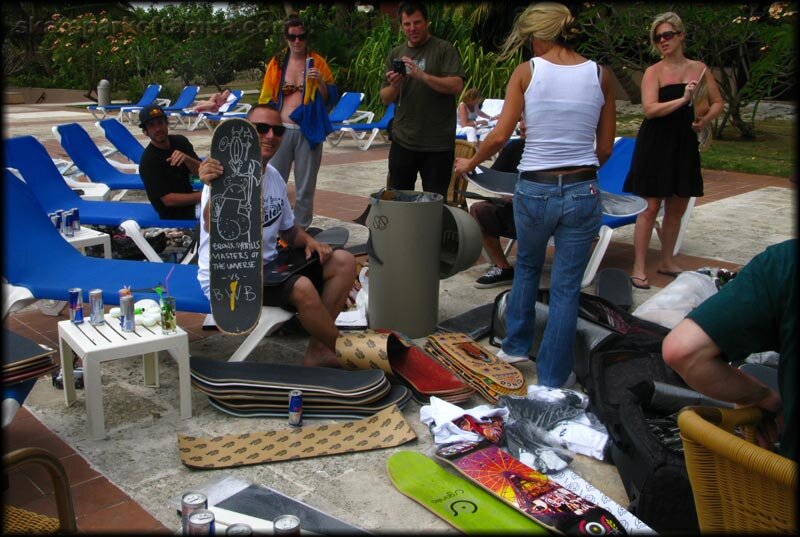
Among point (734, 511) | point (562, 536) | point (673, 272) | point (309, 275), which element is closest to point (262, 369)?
point (309, 275)

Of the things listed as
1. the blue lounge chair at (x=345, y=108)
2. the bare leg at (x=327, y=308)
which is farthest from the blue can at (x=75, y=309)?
the blue lounge chair at (x=345, y=108)

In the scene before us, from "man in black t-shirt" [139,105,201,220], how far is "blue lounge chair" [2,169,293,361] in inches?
44.4

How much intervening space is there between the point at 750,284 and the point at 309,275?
2549 mm

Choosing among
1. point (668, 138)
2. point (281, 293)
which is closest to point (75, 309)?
point (281, 293)

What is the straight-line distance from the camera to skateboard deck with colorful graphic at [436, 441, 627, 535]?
2.63 m

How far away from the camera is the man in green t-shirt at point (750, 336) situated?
181 centimetres

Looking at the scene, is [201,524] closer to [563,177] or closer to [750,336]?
[750,336]

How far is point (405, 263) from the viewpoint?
4.50 meters

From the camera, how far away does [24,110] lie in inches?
818

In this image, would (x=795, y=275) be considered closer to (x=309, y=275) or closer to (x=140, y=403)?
(x=309, y=275)

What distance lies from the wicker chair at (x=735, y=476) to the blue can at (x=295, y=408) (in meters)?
1.86

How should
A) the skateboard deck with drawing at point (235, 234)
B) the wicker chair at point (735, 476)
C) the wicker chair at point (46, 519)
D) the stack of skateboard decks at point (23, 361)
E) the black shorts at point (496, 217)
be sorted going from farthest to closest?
the black shorts at point (496, 217) < the skateboard deck with drawing at point (235, 234) < the stack of skateboard decks at point (23, 361) < the wicker chair at point (46, 519) < the wicker chair at point (735, 476)

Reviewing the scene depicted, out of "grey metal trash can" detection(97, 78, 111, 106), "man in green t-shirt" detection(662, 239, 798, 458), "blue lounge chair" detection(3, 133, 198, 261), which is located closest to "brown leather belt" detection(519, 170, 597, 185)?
"man in green t-shirt" detection(662, 239, 798, 458)

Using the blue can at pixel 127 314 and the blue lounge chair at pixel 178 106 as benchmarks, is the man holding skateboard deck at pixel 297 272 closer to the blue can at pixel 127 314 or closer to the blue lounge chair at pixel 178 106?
the blue can at pixel 127 314
